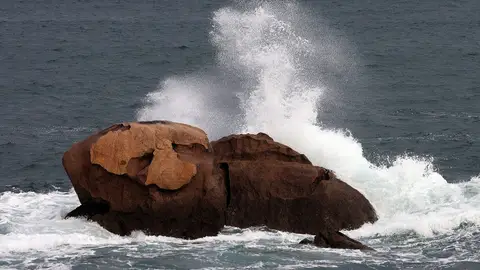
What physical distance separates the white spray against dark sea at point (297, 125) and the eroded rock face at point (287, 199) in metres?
0.87

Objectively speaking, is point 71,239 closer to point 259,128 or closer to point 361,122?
point 259,128

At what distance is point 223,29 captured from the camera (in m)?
50.0

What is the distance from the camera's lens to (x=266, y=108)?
40.5m

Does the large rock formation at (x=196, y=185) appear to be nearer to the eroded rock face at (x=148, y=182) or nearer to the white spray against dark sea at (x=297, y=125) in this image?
the eroded rock face at (x=148, y=182)

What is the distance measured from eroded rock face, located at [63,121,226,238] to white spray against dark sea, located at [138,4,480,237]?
14.9ft

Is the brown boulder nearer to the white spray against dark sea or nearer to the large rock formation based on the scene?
the large rock formation

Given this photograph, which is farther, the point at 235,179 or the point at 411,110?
the point at 411,110

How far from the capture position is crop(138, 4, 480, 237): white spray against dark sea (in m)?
33.6

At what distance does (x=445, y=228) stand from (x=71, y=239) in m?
10.7

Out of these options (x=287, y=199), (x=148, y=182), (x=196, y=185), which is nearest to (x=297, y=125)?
(x=287, y=199)

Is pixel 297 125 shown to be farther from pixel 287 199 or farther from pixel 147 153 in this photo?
pixel 147 153

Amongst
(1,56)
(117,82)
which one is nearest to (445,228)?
(117,82)

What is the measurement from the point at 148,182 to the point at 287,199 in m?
4.07

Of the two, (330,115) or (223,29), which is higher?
(223,29)
